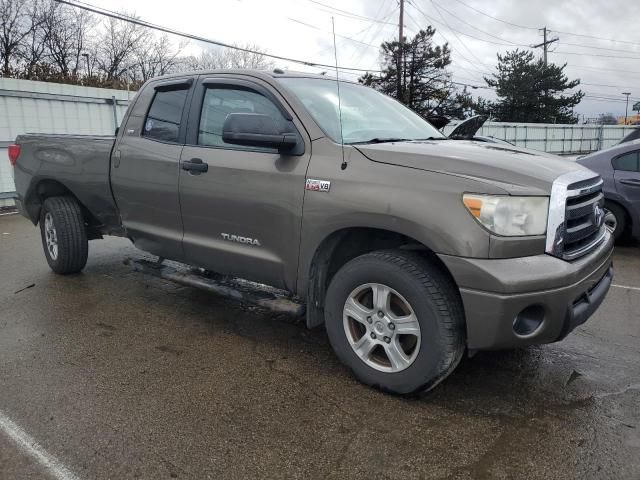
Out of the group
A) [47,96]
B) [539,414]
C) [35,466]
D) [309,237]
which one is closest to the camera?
[35,466]

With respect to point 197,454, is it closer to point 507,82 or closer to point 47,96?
point 47,96

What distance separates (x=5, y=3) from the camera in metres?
35.3

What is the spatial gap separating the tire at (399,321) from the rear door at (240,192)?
482mm

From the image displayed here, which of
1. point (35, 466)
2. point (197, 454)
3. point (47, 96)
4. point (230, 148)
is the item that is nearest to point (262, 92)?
point (230, 148)

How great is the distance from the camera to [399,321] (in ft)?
9.46

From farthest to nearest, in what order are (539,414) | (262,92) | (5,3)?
(5,3) → (262,92) → (539,414)

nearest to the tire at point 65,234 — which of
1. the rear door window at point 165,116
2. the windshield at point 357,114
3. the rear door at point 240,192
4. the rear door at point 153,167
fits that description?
the rear door at point 153,167

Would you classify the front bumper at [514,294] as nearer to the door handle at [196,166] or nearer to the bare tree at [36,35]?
the door handle at [196,166]

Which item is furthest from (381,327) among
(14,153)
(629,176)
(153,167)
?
(629,176)

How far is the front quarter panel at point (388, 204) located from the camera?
8.57ft

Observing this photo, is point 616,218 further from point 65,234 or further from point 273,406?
point 65,234

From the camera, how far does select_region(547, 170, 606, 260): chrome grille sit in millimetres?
2664

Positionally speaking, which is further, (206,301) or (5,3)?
(5,3)

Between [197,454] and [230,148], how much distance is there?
2022 mm
